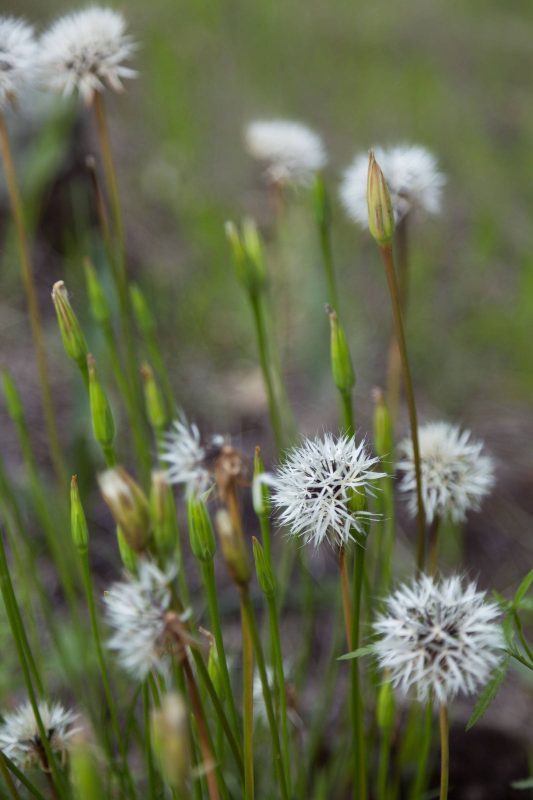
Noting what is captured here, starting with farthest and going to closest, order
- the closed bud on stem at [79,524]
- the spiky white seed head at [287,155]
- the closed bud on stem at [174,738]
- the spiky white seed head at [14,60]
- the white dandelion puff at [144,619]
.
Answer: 1. the spiky white seed head at [287,155]
2. the spiky white seed head at [14,60]
3. the closed bud on stem at [79,524]
4. the white dandelion puff at [144,619]
5. the closed bud on stem at [174,738]

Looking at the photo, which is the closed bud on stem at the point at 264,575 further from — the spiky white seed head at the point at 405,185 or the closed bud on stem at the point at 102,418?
the spiky white seed head at the point at 405,185

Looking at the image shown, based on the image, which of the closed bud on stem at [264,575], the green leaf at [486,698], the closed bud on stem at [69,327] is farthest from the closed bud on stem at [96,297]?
the green leaf at [486,698]

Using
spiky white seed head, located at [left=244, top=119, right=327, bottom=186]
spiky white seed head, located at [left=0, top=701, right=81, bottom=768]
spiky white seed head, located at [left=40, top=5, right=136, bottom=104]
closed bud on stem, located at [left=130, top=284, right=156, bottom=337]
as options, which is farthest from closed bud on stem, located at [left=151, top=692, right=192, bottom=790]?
spiky white seed head, located at [left=244, top=119, right=327, bottom=186]

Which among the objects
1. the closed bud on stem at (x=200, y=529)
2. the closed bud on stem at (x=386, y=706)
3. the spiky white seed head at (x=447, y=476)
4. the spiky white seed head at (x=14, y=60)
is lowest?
the closed bud on stem at (x=386, y=706)

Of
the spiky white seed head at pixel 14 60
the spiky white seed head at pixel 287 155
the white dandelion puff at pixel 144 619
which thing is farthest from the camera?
the spiky white seed head at pixel 287 155

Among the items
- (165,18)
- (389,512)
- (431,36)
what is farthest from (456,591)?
(165,18)

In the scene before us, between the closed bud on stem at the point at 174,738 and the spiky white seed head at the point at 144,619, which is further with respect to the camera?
the spiky white seed head at the point at 144,619

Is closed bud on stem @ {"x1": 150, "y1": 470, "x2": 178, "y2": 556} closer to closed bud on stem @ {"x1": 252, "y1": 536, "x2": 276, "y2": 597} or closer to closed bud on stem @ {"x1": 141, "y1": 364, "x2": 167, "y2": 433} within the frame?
closed bud on stem @ {"x1": 252, "y1": 536, "x2": 276, "y2": 597}

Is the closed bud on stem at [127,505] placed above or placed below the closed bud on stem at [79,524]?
below
